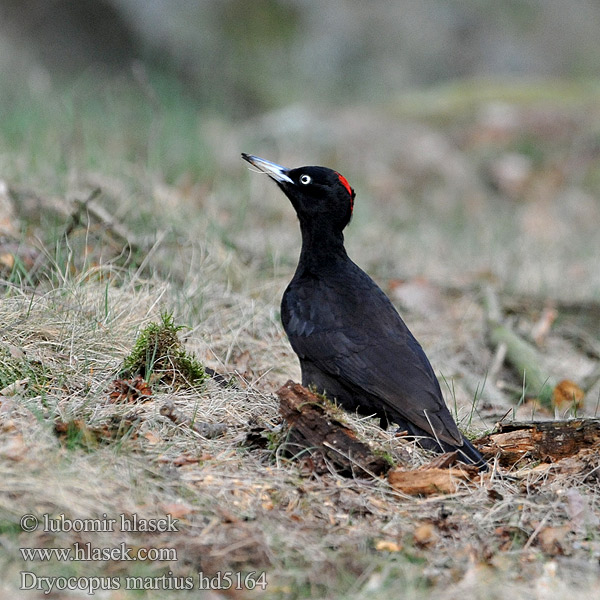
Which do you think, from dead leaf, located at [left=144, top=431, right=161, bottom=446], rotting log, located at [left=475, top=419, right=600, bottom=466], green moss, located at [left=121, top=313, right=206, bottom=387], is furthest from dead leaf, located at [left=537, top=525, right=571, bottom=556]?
green moss, located at [left=121, top=313, right=206, bottom=387]

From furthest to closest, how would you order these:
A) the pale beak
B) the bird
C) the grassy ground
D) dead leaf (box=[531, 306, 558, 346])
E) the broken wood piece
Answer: dead leaf (box=[531, 306, 558, 346]) → the pale beak → the bird → the broken wood piece → the grassy ground

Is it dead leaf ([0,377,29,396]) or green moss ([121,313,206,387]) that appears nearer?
dead leaf ([0,377,29,396])

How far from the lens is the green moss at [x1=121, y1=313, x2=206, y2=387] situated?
3.75 m

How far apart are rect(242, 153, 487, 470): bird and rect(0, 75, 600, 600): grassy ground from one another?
0.51 feet

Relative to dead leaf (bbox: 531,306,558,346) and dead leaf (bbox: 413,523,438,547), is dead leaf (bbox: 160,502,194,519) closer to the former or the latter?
dead leaf (bbox: 413,523,438,547)

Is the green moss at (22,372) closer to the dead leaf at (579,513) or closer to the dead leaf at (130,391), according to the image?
the dead leaf at (130,391)

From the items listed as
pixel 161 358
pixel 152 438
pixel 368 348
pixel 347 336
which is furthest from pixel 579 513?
pixel 161 358

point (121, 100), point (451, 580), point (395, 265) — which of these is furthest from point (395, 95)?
point (451, 580)

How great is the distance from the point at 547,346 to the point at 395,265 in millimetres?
1439

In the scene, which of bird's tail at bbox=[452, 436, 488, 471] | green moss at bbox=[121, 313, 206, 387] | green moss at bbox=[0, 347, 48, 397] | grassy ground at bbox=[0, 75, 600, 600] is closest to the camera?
grassy ground at bbox=[0, 75, 600, 600]

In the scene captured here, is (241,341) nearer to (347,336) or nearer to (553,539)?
(347,336)

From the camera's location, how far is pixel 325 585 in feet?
8.25

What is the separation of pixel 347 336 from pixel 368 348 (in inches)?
5.2

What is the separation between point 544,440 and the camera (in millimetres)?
3576
